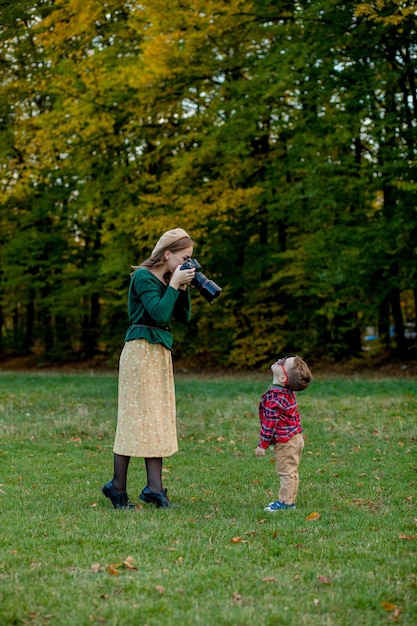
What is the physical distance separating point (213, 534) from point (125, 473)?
1176 mm

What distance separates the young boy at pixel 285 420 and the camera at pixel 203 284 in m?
0.72

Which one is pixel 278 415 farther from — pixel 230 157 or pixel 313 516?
pixel 230 157

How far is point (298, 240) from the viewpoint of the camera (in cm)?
2408

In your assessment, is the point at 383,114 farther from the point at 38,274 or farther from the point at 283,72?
the point at 38,274

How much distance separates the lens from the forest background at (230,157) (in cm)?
1925

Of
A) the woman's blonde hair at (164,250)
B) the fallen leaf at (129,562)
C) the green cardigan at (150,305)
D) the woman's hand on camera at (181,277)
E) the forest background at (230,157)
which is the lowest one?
the fallen leaf at (129,562)

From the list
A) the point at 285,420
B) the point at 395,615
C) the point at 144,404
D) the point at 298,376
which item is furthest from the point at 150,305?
the point at 395,615

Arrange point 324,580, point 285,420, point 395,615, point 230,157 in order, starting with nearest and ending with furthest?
point 395,615 → point 324,580 → point 285,420 → point 230,157

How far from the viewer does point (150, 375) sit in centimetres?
628

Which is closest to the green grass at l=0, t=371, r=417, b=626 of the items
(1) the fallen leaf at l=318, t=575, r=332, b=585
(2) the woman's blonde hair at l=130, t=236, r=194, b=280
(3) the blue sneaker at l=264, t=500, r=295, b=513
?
(1) the fallen leaf at l=318, t=575, r=332, b=585

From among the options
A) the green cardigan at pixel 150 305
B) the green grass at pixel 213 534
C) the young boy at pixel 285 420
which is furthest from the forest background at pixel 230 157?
the green cardigan at pixel 150 305

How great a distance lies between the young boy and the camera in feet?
20.2

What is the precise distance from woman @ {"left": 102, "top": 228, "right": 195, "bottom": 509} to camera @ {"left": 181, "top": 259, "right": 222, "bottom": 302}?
0.05m

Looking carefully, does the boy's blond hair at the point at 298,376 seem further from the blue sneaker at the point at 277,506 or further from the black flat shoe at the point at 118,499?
the black flat shoe at the point at 118,499
